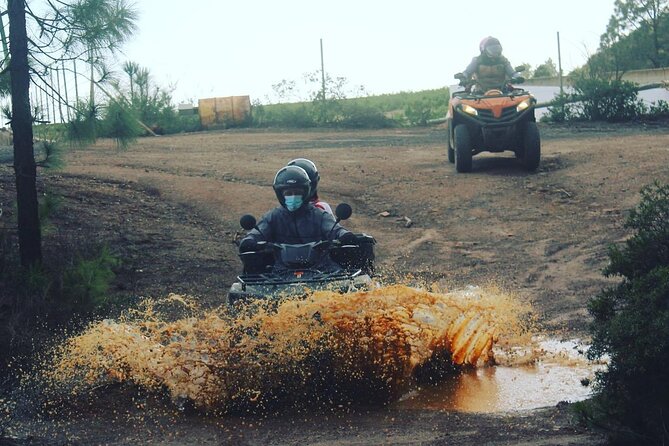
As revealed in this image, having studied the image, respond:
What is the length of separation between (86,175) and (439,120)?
1655cm

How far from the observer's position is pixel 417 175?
21.8 m

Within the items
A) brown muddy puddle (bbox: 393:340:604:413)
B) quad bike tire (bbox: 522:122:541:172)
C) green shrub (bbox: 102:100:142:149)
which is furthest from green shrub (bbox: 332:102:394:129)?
brown muddy puddle (bbox: 393:340:604:413)

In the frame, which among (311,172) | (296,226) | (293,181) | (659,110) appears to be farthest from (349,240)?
(659,110)

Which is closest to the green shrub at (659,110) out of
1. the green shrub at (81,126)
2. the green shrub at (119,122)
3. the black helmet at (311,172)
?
the green shrub at (119,122)

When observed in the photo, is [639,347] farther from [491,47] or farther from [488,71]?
[488,71]

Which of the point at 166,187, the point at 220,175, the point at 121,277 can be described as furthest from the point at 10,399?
the point at 220,175

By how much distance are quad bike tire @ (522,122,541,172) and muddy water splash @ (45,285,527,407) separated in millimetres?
11457

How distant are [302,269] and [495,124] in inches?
464

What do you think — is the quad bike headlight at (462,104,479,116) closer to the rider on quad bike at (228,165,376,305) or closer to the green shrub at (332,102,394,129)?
the rider on quad bike at (228,165,376,305)

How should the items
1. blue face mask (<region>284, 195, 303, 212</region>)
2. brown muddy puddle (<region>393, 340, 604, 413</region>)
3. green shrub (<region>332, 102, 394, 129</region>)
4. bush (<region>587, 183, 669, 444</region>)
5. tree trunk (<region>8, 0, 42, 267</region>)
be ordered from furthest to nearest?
1. green shrub (<region>332, 102, 394, 129</region>)
2. tree trunk (<region>8, 0, 42, 267</region>)
3. blue face mask (<region>284, 195, 303, 212</region>)
4. brown muddy puddle (<region>393, 340, 604, 413</region>)
5. bush (<region>587, 183, 669, 444</region>)

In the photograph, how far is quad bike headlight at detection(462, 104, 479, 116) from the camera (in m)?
20.7

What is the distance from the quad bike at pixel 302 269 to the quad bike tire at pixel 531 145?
453 inches

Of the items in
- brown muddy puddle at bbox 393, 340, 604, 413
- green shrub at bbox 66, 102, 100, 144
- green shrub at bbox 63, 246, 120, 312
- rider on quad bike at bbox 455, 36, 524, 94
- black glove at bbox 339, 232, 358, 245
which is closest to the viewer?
brown muddy puddle at bbox 393, 340, 604, 413

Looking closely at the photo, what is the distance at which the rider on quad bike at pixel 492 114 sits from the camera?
811 inches
